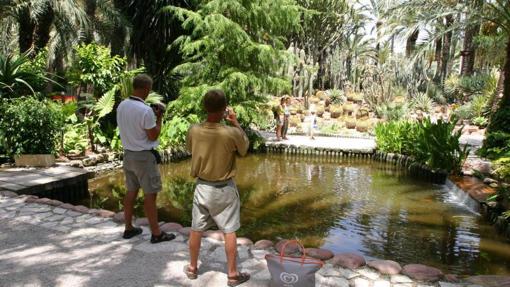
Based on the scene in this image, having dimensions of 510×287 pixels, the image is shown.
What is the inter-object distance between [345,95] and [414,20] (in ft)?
38.3

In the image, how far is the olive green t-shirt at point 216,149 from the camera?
3.22 metres

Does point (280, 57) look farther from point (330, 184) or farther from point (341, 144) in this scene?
point (330, 184)

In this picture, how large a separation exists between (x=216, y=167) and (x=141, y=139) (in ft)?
3.55

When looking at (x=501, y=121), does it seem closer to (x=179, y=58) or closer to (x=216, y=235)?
(x=216, y=235)

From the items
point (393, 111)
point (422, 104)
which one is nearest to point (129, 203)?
point (393, 111)

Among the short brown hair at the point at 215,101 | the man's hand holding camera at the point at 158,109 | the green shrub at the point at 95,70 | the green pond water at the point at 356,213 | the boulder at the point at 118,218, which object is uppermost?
the green shrub at the point at 95,70

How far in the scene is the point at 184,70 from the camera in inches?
511

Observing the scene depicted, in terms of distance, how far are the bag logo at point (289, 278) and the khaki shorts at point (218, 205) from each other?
49cm

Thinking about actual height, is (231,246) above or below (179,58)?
below

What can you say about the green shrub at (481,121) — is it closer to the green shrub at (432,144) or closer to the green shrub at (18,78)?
the green shrub at (432,144)

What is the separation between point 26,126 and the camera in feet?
25.8

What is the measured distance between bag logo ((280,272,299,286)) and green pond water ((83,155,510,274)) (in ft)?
8.34

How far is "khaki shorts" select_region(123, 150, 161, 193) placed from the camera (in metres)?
4.02

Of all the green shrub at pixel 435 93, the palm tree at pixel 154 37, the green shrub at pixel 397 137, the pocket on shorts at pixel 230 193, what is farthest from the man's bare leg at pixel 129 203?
the green shrub at pixel 435 93
